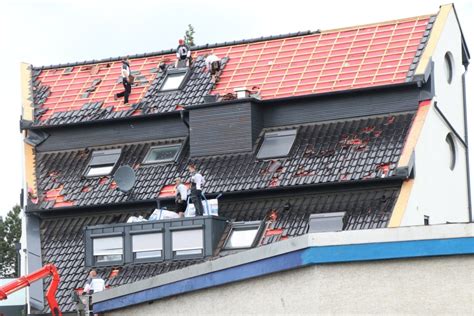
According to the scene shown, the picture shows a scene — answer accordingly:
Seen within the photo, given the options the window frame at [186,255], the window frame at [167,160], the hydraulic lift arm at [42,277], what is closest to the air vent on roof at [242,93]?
the window frame at [167,160]

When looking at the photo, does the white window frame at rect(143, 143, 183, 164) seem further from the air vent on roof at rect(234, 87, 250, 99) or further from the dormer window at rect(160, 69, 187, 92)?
the air vent on roof at rect(234, 87, 250, 99)

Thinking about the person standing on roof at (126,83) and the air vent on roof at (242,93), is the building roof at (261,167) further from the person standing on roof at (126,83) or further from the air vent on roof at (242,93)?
the person standing on roof at (126,83)

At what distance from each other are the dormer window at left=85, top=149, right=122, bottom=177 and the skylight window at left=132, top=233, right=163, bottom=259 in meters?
4.19

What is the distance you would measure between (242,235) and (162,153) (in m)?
5.89

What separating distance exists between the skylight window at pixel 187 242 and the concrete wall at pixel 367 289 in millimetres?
14867

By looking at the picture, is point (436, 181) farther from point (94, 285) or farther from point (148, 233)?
point (94, 285)

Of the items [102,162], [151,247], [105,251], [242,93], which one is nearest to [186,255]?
[151,247]

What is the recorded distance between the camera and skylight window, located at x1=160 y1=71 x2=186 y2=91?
4758 centimetres

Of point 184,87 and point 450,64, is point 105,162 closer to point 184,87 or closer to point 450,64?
point 184,87

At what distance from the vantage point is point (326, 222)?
40.7 m

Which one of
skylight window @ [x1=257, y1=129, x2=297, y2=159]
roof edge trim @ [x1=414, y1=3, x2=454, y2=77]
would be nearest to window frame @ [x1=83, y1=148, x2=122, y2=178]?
skylight window @ [x1=257, y1=129, x2=297, y2=159]

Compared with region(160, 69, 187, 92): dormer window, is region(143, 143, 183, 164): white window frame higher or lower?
lower

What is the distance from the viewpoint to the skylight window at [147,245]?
42.5m

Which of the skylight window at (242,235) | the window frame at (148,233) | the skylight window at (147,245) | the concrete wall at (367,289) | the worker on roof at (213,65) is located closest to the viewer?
the concrete wall at (367,289)
